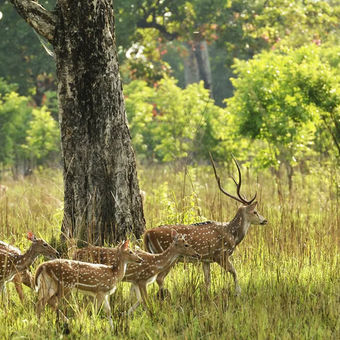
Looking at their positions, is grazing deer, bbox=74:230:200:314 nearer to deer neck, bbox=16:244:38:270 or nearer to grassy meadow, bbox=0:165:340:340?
grassy meadow, bbox=0:165:340:340

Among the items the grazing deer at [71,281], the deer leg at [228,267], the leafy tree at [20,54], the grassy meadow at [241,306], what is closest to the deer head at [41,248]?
the grassy meadow at [241,306]

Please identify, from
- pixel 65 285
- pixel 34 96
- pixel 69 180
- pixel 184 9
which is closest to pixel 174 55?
pixel 34 96

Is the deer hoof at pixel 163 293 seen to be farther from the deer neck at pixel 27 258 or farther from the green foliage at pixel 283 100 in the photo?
the green foliage at pixel 283 100

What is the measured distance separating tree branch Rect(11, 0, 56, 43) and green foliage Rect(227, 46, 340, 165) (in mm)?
6160

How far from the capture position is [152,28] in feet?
89.3

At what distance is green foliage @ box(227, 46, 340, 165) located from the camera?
1309 centimetres

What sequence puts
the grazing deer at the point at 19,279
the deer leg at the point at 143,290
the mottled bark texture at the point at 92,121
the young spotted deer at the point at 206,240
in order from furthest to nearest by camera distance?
the mottled bark texture at the point at 92,121 → the young spotted deer at the point at 206,240 → the grazing deer at the point at 19,279 → the deer leg at the point at 143,290

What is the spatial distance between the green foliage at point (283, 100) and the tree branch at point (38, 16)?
20.2 feet

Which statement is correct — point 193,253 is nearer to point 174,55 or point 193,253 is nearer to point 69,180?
point 69,180

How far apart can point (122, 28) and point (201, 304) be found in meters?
19.0

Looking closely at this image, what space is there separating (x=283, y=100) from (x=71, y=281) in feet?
29.5

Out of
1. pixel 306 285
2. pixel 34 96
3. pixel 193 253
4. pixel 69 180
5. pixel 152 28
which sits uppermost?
pixel 152 28

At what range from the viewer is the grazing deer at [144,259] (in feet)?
19.6

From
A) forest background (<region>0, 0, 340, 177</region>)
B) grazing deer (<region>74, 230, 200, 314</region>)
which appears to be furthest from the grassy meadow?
forest background (<region>0, 0, 340, 177</region>)
